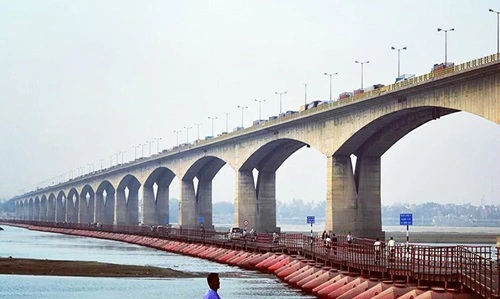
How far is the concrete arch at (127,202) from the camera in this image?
166000 mm

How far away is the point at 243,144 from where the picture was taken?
101 metres

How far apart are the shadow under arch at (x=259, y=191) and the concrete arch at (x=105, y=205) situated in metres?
90.2

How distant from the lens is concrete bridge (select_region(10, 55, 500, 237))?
55875 millimetres

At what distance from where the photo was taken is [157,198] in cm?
14512

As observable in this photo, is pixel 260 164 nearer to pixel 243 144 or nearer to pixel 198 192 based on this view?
pixel 243 144

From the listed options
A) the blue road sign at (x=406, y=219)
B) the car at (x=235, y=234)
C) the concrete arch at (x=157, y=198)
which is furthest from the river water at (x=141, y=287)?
the concrete arch at (x=157, y=198)

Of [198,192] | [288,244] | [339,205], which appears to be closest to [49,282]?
[288,244]

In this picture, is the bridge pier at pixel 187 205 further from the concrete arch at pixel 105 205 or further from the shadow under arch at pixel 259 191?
the concrete arch at pixel 105 205

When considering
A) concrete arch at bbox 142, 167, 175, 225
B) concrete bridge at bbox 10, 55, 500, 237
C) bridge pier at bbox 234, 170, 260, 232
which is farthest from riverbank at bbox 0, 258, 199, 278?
concrete arch at bbox 142, 167, 175, 225

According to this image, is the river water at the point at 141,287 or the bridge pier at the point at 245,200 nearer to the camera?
the river water at the point at 141,287

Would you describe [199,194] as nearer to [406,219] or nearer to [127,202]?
[127,202]

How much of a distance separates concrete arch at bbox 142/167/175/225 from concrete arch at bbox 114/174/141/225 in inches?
661

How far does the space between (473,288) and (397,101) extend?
123 feet

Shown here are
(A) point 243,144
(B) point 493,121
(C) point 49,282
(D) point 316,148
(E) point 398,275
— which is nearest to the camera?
(E) point 398,275
